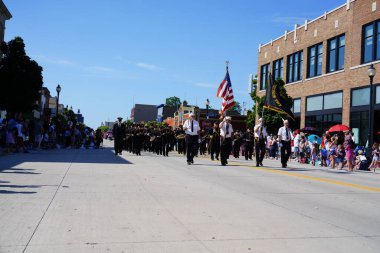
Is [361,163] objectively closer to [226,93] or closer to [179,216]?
[226,93]

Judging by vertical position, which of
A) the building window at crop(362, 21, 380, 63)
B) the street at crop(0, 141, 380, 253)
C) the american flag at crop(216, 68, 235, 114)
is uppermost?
the building window at crop(362, 21, 380, 63)

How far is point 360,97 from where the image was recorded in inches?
1213

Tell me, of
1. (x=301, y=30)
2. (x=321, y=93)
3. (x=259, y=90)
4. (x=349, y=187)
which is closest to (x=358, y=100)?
(x=321, y=93)

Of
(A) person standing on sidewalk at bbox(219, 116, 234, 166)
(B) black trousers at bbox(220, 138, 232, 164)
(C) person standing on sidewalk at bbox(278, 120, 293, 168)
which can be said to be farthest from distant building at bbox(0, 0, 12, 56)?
(C) person standing on sidewalk at bbox(278, 120, 293, 168)

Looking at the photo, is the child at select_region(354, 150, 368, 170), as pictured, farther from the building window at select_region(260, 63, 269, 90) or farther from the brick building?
the building window at select_region(260, 63, 269, 90)

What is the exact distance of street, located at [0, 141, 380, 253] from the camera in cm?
481

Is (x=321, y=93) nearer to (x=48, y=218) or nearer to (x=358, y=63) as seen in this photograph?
(x=358, y=63)

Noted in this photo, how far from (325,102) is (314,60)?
4.35 metres

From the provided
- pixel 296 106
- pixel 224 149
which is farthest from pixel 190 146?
pixel 296 106

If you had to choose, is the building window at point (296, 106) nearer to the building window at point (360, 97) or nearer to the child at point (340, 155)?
the building window at point (360, 97)

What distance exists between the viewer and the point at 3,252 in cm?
428

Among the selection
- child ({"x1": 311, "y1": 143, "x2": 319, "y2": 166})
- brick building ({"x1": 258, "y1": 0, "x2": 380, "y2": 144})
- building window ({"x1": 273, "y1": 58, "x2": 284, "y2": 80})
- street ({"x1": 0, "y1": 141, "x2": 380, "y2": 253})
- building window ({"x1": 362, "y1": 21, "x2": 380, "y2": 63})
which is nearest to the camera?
street ({"x1": 0, "y1": 141, "x2": 380, "y2": 253})

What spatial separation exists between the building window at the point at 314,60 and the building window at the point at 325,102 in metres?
2.15

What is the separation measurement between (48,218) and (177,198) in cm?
254
